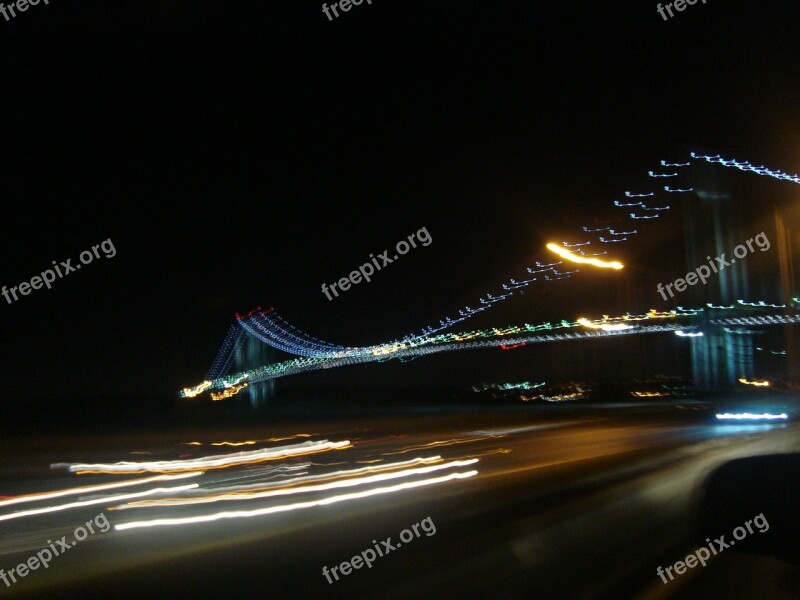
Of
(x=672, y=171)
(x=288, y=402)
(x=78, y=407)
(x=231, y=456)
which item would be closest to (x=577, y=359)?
(x=672, y=171)

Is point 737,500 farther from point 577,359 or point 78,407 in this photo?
point 577,359

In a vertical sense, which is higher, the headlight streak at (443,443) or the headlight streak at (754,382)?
the headlight streak at (443,443)

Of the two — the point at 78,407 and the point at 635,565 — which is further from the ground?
the point at 78,407

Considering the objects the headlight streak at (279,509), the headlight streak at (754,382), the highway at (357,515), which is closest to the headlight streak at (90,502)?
the highway at (357,515)

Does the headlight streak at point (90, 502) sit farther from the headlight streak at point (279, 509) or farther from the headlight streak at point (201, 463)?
the headlight streak at point (201, 463)

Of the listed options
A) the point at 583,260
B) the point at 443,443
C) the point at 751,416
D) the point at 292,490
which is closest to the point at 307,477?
the point at 292,490

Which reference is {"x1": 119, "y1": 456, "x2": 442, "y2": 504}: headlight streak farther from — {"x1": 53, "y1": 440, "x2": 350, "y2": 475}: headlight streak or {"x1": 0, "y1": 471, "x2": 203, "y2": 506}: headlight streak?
{"x1": 53, "y1": 440, "x2": 350, "y2": 475}: headlight streak

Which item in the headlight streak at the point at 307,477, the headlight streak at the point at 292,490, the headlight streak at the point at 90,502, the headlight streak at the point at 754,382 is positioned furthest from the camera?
the headlight streak at the point at 754,382

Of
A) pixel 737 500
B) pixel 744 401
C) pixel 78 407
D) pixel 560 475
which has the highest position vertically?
pixel 78 407
